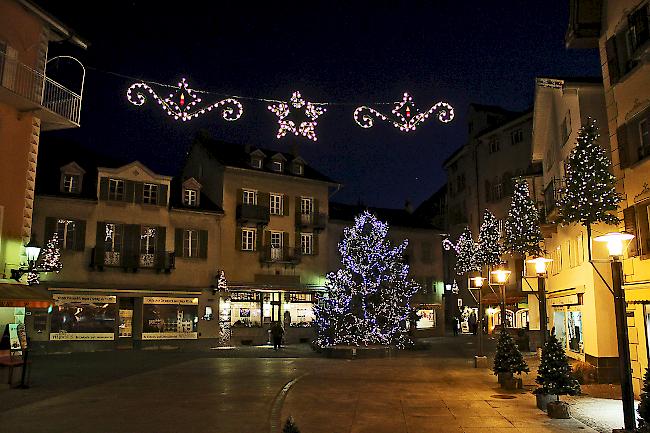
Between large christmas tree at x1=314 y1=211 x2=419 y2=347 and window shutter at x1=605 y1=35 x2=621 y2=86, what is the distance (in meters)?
14.5

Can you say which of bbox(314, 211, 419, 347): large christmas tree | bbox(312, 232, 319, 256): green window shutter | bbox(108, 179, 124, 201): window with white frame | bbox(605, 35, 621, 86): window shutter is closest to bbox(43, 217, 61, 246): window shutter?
bbox(108, 179, 124, 201): window with white frame

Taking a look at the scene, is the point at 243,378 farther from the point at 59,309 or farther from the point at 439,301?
the point at 439,301

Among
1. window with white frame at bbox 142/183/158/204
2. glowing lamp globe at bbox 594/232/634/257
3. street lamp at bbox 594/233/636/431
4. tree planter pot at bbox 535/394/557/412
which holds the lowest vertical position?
tree planter pot at bbox 535/394/557/412

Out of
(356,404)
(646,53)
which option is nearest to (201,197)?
(356,404)

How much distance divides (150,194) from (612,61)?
25.8m

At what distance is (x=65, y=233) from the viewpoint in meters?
30.9

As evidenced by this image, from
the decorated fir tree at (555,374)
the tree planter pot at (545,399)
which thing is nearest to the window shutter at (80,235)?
the decorated fir tree at (555,374)

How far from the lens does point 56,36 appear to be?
18.5 m

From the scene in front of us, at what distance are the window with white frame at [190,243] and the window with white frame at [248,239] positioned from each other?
339cm

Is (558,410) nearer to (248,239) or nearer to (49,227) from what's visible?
(49,227)

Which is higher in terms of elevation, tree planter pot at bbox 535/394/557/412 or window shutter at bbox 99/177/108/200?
window shutter at bbox 99/177/108/200

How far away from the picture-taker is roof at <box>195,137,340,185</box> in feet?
126

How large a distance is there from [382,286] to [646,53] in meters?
17.6

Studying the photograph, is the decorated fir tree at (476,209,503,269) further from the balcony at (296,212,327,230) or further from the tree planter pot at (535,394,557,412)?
the tree planter pot at (535,394,557,412)
